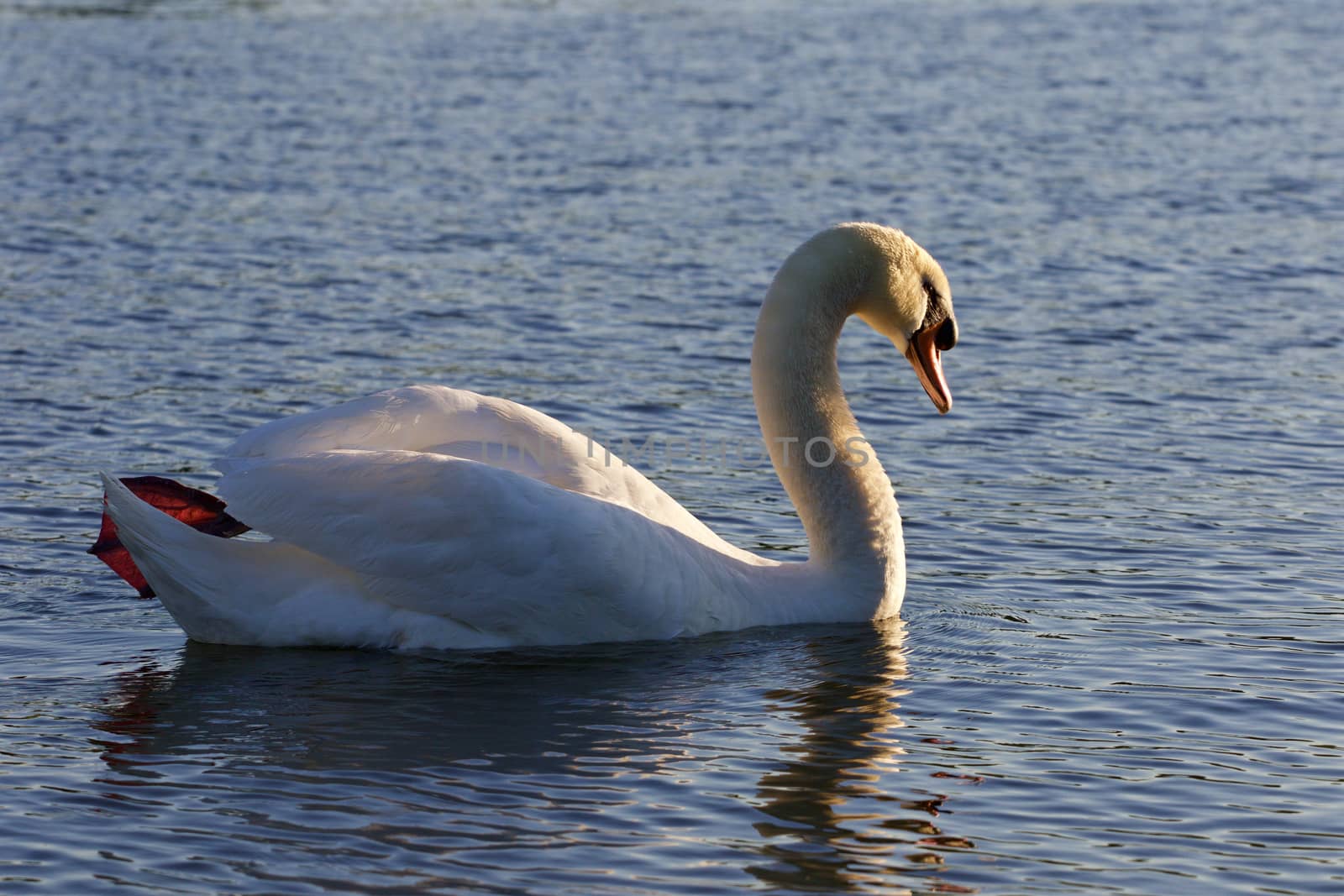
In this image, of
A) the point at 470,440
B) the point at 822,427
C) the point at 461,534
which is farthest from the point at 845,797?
the point at 470,440

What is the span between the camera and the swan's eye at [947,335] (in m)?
8.61

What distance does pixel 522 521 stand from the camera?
7594 mm

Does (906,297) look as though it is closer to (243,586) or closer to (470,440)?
(470,440)

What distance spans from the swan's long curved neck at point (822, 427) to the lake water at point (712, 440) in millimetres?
391

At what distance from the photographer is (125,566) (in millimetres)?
8133

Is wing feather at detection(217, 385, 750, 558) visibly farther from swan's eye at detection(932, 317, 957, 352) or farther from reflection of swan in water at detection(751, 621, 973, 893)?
swan's eye at detection(932, 317, 957, 352)

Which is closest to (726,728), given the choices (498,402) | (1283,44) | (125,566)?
(498,402)

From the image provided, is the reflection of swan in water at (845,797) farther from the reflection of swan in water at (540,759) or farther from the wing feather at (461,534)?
the wing feather at (461,534)

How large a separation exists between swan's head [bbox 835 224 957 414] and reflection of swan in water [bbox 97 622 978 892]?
1.25m

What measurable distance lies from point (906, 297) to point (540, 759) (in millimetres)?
2812

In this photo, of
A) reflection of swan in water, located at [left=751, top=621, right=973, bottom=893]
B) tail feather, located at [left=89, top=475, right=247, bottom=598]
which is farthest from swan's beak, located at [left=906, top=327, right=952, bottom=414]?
tail feather, located at [left=89, top=475, right=247, bottom=598]

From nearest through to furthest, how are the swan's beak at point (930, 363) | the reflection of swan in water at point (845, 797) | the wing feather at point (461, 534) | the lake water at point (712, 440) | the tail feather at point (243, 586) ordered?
the reflection of swan in water at point (845, 797) < the lake water at point (712, 440) < the wing feather at point (461, 534) < the tail feather at point (243, 586) < the swan's beak at point (930, 363)

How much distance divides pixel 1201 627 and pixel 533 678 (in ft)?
9.37

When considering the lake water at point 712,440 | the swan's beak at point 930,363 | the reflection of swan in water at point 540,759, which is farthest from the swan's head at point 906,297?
the reflection of swan in water at point 540,759
